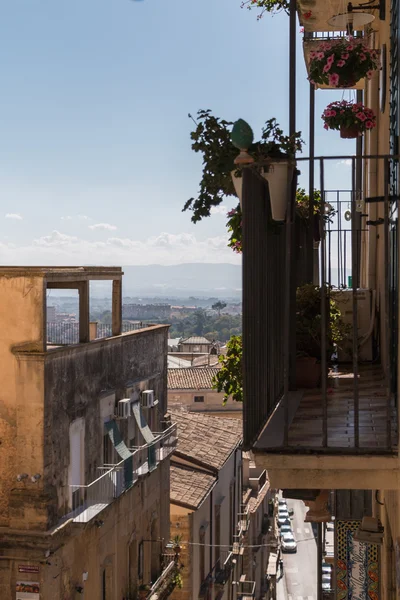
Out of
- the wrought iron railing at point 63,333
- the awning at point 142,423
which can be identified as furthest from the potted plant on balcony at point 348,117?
the awning at point 142,423

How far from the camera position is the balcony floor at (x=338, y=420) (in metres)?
6.31

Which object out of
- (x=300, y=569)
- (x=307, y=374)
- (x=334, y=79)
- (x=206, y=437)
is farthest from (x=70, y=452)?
(x=300, y=569)

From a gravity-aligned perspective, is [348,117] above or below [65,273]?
above

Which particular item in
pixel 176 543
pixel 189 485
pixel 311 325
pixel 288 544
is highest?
pixel 311 325

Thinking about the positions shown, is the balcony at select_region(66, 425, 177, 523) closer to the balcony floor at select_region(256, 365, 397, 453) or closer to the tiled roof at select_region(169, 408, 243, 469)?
the tiled roof at select_region(169, 408, 243, 469)

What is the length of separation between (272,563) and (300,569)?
6.67 m

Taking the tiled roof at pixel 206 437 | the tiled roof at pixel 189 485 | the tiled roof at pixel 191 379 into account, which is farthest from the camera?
the tiled roof at pixel 191 379

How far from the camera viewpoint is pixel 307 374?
9.65m

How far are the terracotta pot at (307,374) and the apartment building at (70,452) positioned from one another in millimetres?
7516

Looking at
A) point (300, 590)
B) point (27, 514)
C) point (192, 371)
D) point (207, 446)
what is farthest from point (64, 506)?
point (192, 371)

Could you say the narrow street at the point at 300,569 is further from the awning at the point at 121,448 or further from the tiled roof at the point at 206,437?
the awning at the point at 121,448

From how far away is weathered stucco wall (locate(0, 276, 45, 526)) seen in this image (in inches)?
641

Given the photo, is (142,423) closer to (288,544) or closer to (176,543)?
(176,543)

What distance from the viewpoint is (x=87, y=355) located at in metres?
18.6
